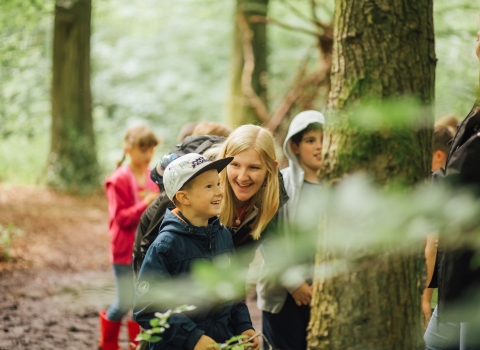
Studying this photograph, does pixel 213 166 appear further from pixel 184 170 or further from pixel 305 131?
pixel 305 131

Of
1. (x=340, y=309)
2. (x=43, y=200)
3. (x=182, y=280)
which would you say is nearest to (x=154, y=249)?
(x=340, y=309)

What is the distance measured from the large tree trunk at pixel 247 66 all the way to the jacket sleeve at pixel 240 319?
25.9 feet

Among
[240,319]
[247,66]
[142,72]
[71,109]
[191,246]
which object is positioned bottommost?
[240,319]

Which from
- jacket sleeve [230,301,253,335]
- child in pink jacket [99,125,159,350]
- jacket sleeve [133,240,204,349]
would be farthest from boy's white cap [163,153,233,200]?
child in pink jacket [99,125,159,350]

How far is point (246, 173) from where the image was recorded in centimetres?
323

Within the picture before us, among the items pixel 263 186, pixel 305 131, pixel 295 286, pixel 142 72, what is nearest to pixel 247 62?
pixel 305 131

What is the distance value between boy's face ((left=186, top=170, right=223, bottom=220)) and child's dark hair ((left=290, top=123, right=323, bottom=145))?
147 cm

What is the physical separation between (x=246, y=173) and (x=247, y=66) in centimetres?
841

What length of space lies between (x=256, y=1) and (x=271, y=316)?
845 cm

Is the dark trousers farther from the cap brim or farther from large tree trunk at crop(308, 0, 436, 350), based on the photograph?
large tree trunk at crop(308, 0, 436, 350)

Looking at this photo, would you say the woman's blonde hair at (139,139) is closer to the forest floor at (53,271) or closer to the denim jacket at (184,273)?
the forest floor at (53,271)

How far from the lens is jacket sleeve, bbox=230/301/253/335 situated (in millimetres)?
2904

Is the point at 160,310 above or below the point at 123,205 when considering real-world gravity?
below

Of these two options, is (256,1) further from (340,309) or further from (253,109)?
(340,309)
